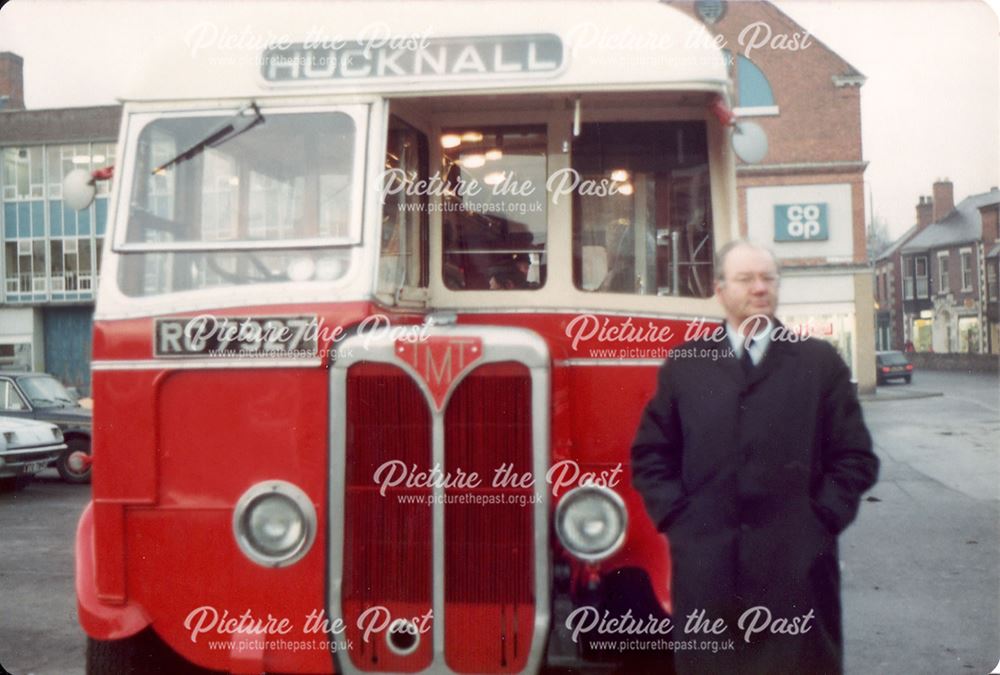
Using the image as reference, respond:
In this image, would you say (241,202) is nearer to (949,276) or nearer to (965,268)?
(949,276)

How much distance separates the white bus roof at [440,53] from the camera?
400 cm

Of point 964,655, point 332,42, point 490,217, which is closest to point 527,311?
point 490,217

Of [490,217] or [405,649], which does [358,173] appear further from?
[405,649]

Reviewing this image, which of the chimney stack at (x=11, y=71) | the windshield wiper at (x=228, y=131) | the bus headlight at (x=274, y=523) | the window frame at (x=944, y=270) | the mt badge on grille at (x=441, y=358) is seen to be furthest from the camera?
the window frame at (x=944, y=270)

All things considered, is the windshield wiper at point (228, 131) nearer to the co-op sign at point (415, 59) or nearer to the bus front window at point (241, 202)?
the bus front window at point (241, 202)

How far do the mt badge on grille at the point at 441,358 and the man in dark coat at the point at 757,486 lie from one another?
732 mm

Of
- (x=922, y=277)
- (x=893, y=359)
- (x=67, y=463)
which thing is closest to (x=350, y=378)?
(x=67, y=463)

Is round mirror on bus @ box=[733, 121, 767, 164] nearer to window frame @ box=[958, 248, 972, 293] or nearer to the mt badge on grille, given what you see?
the mt badge on grille

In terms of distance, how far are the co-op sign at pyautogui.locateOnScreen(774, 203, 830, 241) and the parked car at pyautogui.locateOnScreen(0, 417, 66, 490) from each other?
61.0 feet

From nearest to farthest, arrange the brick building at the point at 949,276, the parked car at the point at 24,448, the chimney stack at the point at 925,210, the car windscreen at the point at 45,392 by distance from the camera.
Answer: the parked car at the point at 24,448, the brick building at the point at 949,276, the car windscreen at the point at 45,392, the chimney stack at the point at 925,210

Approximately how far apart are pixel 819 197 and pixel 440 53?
78.5 feet

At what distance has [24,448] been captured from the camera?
12.6 m

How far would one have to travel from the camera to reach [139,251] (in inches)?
161

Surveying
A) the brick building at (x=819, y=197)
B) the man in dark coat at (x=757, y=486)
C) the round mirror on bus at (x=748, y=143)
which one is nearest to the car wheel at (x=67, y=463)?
the round mirror on bus at (x=748, y=143)
